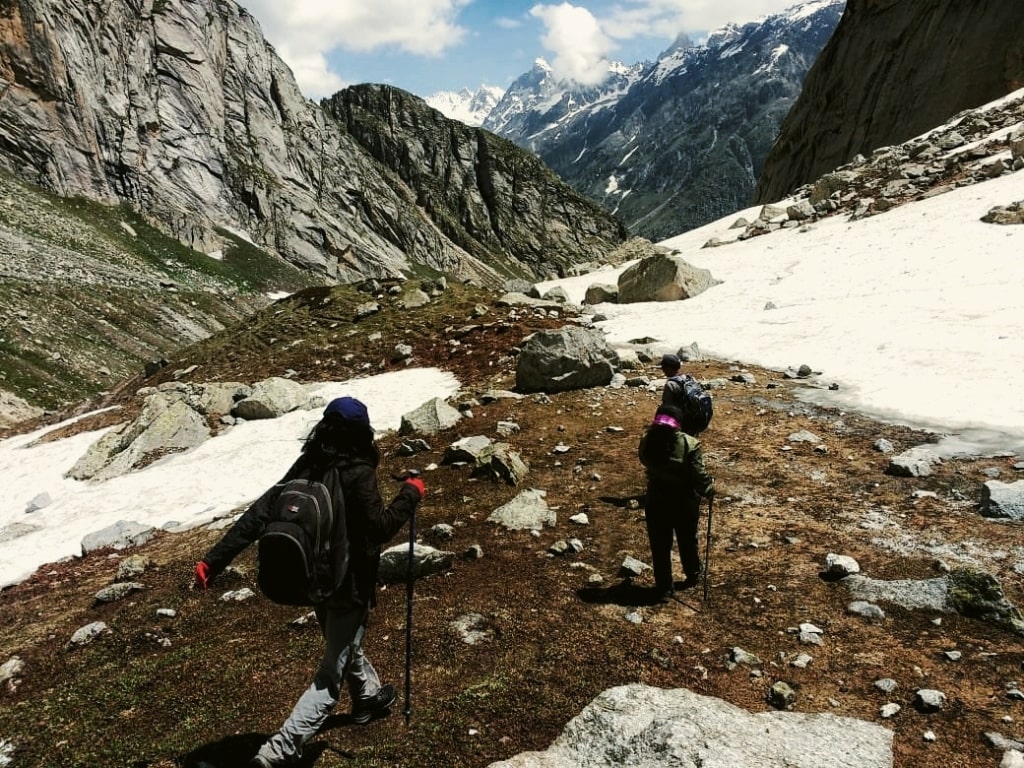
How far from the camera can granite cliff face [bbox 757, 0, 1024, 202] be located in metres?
56.1

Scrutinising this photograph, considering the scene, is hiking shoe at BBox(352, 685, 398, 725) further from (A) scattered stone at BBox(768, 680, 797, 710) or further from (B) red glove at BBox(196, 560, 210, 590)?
(A) scattered stone at BBox(768, 680, 797, 710)

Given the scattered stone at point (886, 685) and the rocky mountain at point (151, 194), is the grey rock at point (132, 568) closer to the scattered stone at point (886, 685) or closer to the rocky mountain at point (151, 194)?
the scattered stone at point (886, 685)

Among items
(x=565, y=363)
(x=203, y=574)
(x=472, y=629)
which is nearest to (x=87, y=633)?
(x=203, y=574)

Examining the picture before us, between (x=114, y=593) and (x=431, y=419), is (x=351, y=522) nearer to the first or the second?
(x=114, y=593)

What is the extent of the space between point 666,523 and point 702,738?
9.97ft

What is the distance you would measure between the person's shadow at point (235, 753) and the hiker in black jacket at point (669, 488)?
431 centimetres

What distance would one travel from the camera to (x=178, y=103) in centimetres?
13025

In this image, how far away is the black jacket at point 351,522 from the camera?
17.5ft

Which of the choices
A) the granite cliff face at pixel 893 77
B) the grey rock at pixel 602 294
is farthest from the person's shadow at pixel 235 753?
the granite cliff face at pixel 893 77

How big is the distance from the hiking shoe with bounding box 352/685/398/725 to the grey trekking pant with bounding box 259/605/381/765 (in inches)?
6.1

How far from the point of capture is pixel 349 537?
5410mm

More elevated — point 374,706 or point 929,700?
point 374,706

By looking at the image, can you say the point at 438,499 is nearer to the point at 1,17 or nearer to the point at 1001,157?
the point at 1001,157

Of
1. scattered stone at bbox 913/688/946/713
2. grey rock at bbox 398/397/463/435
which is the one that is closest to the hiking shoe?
scattered stone at bbox 913/688/946/713
